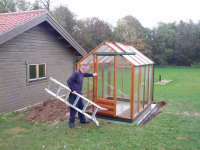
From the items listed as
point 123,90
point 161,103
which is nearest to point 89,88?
point 123,90

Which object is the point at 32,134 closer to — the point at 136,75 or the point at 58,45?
the point at 136,75

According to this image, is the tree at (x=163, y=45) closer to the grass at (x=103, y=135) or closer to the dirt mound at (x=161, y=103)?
the dirt mound at (x=161, y=103)

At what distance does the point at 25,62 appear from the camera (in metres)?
8.05

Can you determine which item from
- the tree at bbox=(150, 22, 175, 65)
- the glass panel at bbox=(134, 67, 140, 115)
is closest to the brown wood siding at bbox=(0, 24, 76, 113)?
the glass panel at bbox=(134, 67, 140, 115)

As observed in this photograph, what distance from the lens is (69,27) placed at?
24125 millimetres

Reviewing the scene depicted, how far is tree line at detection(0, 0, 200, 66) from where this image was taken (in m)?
23.8

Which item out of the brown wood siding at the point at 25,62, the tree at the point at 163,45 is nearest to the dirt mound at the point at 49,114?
the brown wood siding at the point at 25,62

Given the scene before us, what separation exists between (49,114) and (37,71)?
9.16ft

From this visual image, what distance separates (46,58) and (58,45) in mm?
1167

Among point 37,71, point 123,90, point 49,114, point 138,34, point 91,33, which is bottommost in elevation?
point 49,114

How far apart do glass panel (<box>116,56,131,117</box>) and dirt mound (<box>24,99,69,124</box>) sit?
1.97 meters

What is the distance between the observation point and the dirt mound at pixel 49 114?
6531 millimetres

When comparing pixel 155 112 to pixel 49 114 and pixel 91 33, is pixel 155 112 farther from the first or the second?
pixel 91 33

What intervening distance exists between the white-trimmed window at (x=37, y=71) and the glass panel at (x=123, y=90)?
3936mm
